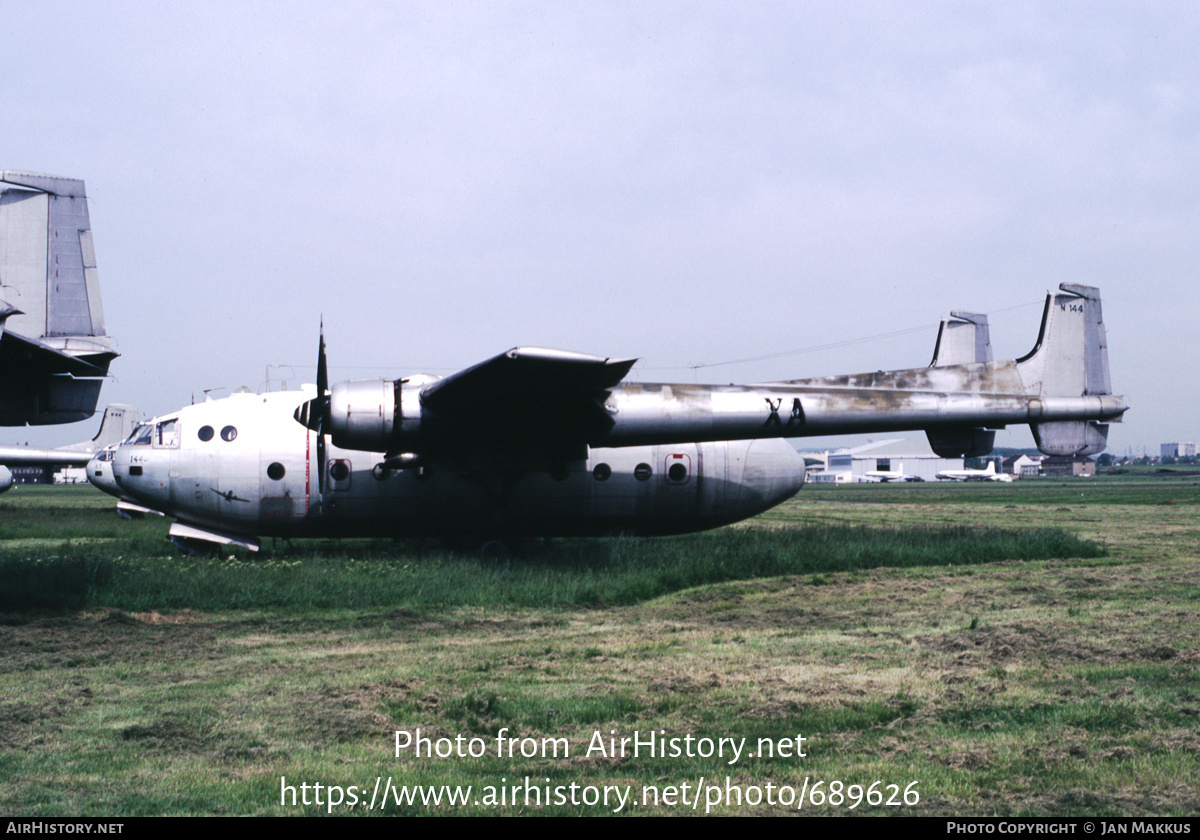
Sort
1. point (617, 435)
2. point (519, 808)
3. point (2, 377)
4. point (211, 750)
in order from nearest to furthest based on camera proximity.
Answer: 1. point (519, 808)
2. point (211, 750)
3. point (2, 377)
4. point (617, 435)

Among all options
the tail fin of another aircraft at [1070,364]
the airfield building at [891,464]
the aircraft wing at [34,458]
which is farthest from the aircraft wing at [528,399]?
the airfield building at [891,464]

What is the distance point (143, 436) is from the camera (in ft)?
55.9

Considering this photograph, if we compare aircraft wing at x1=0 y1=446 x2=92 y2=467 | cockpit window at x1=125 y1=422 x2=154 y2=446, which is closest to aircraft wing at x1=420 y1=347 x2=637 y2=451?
cockpit window at x1=125 y1=422 x2=154 y2=446

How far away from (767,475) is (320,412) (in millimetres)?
9499

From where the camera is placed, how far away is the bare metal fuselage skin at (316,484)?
1644 centimetres

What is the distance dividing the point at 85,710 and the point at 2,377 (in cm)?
662

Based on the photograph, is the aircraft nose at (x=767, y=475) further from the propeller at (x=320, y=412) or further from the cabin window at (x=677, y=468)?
the propeller at (x=320, y=412)

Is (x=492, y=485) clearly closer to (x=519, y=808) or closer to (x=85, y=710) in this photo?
(x=85, y=710)

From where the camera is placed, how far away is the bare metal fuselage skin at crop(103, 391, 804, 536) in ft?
53.9

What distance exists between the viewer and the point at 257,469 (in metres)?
16.4

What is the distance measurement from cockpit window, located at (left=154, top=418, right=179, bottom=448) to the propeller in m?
2.96

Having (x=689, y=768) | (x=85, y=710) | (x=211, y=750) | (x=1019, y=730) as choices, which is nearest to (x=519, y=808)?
(x=689, y=768)

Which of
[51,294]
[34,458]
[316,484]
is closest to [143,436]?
[316,484]

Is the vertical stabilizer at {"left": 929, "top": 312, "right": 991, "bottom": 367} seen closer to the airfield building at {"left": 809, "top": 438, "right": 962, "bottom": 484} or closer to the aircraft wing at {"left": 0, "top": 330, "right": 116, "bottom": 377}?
the aircraft wing at {"left": 0, "top": 330, "right": 116, "bottom": 377}
